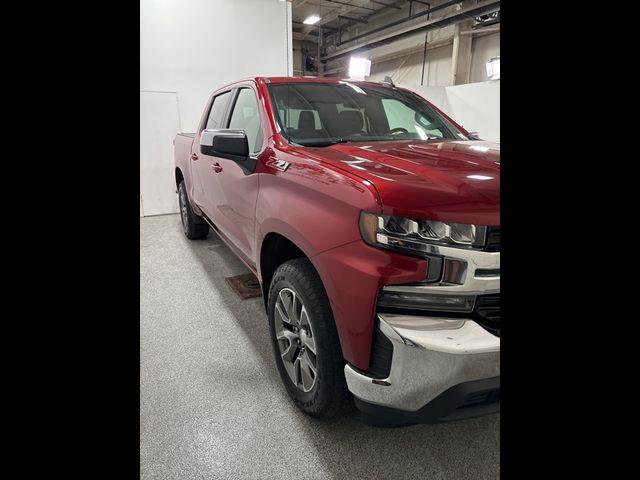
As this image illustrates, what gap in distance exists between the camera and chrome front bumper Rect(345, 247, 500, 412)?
1.02m

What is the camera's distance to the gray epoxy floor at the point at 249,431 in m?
1.41

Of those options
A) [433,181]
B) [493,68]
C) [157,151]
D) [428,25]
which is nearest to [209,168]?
[433,181]

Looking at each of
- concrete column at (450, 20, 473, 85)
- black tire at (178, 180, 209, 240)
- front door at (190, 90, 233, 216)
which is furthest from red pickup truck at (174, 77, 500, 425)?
concrete column at (450, 20, 473, 85)

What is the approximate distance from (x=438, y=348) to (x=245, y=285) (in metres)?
2.26

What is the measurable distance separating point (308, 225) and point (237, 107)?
64.7 inches

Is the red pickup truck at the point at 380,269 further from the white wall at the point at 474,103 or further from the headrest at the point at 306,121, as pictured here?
the white wall at the point at 474,103

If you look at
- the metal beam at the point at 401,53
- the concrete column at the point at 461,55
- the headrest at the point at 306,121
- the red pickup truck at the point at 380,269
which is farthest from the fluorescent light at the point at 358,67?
the red pickup truck at the point at 380,269

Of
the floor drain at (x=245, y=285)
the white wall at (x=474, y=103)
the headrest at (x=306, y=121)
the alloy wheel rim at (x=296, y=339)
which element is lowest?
the floor drain at (x=245, y=285)

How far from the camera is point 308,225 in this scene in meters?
1.36

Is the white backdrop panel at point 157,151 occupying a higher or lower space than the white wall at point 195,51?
lower

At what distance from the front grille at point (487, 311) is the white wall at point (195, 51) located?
560 cm
